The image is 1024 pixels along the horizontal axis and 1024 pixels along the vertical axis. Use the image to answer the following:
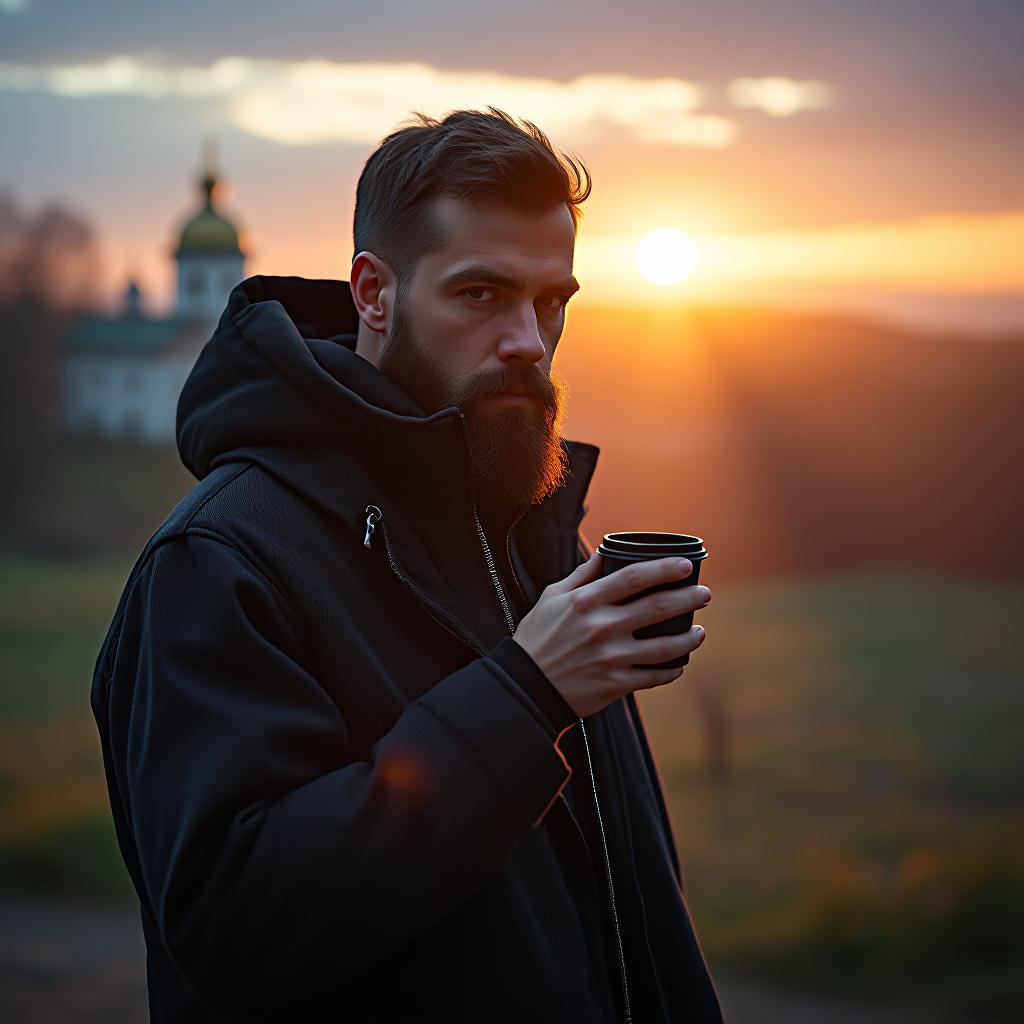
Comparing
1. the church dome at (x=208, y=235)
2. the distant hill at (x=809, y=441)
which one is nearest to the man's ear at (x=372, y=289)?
the distant hill at (x=809, y=441)

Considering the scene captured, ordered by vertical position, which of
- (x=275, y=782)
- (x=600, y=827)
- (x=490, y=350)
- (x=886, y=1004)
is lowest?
(x=886, y=1004)

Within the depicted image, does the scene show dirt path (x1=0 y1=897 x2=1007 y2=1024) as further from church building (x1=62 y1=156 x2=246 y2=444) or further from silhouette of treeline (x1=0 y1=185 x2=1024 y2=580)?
church building (x1=62 y1=156 x2=246 y2=444)

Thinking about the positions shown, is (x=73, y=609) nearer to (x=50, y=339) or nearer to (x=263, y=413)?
(x=50, y=339)

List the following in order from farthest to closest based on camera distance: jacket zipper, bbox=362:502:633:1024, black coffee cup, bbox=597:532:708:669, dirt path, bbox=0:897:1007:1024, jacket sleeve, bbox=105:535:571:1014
A: 1. dirt path, bbox=0:897:1007:1024
2. jacket zipper, bbox=362:502:633:1024
3. black coffee cup, bbox=597:532:708:669
4. jacket sleeve, bbox=105:535:571:1014

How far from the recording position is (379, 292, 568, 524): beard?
204 centimetres

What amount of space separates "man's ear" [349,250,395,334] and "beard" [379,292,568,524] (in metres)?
0.05

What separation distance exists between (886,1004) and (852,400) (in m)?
15.0

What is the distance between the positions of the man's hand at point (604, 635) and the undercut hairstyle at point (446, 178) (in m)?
0.85

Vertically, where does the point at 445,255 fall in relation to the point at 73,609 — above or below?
above

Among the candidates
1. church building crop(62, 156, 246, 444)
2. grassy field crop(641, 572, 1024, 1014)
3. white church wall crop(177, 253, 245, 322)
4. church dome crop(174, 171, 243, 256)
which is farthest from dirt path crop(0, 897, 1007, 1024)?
church dome crop(174, 171, 243, 256)

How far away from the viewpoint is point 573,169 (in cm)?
229

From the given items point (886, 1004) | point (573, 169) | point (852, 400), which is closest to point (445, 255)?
point (573, 169)

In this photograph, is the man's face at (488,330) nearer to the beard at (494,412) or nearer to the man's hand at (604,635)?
the beard at (494,412)

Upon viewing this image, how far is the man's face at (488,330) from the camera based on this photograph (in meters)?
2.02
